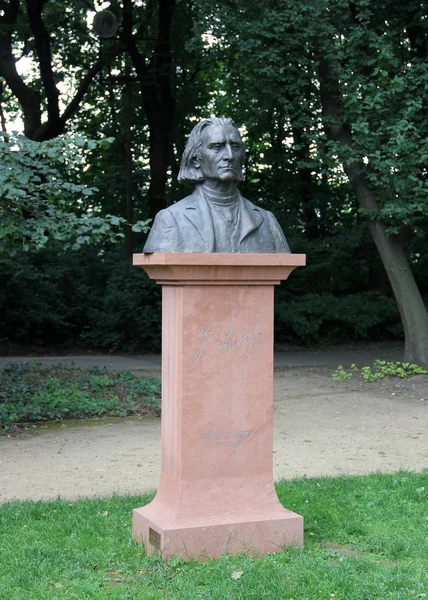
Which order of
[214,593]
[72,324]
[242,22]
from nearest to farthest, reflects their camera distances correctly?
[214,593]
[242,22]
[72,324]

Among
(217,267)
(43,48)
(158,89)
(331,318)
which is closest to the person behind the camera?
(217,267)

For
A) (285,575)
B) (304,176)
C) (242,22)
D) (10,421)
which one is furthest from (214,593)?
(304,176)

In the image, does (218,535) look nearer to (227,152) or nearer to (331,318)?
(227,152)

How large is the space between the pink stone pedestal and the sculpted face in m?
0.61

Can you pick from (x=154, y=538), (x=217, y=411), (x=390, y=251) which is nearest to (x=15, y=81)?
(x=390, y=251)

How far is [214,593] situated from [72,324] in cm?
1331

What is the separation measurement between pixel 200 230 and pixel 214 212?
212 mm

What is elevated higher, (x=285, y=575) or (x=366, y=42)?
(x=366, y=42)

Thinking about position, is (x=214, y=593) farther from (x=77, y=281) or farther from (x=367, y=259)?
(x=367, y=259)

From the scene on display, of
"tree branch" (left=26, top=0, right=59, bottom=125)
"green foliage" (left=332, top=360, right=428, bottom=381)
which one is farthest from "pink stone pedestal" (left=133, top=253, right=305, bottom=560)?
"tree branch" (left=26, top=0, right=59, bottom=125)

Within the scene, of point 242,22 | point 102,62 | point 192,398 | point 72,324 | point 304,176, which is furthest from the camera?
point 304,176

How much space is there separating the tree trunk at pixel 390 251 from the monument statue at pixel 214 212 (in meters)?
8.20

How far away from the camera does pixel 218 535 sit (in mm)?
5758

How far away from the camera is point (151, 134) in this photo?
2098 centimetres
